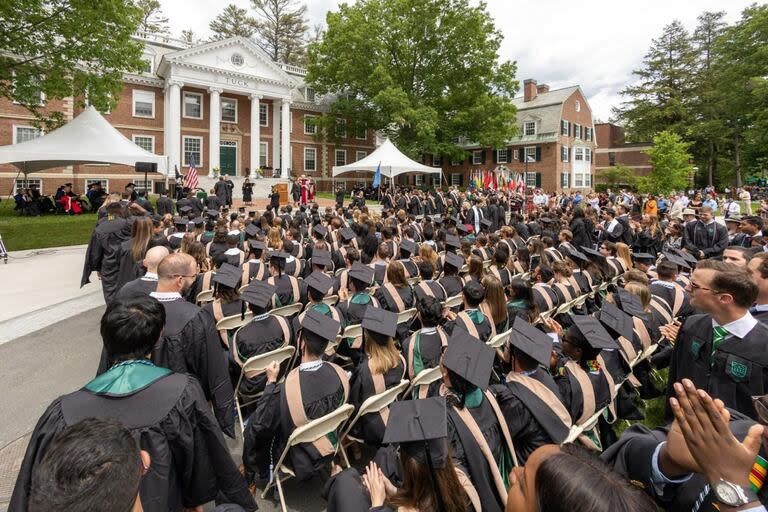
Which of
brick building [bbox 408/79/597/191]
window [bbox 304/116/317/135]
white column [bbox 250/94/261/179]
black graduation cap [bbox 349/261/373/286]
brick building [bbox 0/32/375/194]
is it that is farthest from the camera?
brick building [bbox 408/79/597/191]

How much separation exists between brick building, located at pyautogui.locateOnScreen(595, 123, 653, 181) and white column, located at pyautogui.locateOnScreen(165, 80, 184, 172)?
155ft

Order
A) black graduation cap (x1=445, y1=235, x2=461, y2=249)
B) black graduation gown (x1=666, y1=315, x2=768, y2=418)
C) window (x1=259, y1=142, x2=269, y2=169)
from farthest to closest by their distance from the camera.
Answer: window (x1=259, y1=142, x2=269, y2=169) < black graduation cap (x1=445, y1=235, x2=461, y2=249) < black graduation gown (x1=666, y1=315, x2=768, y2=418)

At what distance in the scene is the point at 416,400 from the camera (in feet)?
6.48

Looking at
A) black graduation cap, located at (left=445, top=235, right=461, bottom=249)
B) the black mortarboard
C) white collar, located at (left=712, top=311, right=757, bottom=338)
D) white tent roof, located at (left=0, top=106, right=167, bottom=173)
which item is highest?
white tent roof, located at (left=0, top=106, right=167, bottom=173)

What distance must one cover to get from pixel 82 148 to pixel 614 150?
5786 cm

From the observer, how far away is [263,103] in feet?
119

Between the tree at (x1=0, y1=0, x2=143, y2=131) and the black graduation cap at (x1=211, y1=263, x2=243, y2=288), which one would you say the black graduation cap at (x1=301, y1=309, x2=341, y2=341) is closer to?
the black graduation cap at (x1=211, y1=263, x2=243, y2=288)

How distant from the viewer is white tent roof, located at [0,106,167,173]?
38.1 ft

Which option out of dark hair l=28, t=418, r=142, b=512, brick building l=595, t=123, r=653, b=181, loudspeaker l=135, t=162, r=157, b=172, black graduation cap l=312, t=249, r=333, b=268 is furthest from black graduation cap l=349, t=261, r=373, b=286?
brick building l=595, t=123, r=653, b=181

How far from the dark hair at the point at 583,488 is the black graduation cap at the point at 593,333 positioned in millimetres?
1956

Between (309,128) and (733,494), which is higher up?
(309,128)

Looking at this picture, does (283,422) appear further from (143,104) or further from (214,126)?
(143,104)

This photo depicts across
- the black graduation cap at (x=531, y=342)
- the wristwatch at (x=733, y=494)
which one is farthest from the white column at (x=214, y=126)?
the wristwatch at (x=733, y=494)

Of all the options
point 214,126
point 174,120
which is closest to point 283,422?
point 174,120
